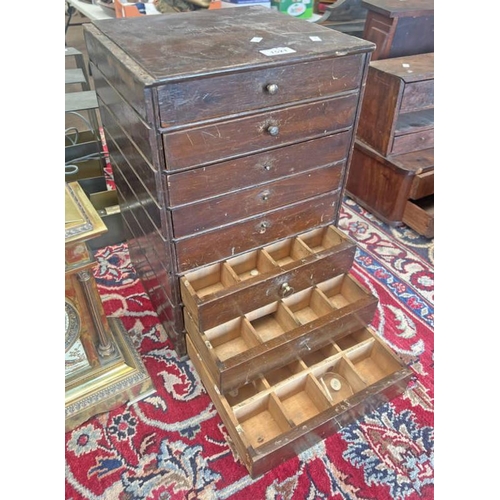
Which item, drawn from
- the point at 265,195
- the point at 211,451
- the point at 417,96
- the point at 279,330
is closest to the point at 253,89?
the point at 265,195

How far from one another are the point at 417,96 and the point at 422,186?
358 mm

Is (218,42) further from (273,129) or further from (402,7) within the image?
(402,7)

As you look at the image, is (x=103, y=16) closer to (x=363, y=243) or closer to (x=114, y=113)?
(x=114, y=113)

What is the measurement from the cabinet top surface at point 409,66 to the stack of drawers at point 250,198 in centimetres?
59

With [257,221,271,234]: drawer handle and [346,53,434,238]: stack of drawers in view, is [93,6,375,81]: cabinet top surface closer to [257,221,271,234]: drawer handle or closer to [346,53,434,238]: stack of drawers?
[257,221,271,234]: drawer handle

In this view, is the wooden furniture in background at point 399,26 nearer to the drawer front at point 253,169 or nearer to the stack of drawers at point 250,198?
the stack of drawers at point 250,198

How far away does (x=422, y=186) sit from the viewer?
1.76 metres

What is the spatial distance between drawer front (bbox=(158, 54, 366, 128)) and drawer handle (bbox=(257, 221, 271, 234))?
1.10 ft

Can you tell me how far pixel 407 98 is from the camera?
5.33ft

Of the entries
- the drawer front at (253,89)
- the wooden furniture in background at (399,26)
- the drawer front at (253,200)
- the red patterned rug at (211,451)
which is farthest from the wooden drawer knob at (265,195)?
the wooden furniture in background at (399,26)

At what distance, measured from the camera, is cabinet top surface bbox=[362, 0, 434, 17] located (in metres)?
1.62

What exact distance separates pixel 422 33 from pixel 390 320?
3.96 feet

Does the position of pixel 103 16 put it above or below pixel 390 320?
above

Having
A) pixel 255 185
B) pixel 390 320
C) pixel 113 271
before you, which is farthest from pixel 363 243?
pixel 113 271
